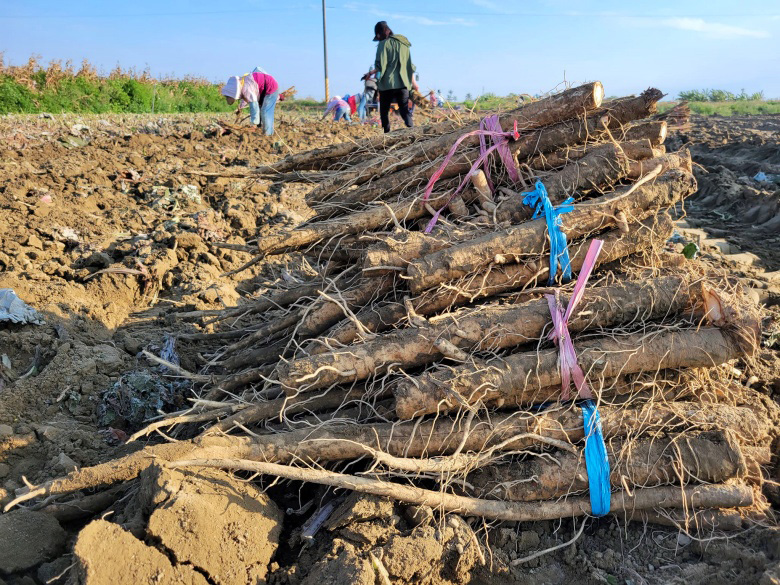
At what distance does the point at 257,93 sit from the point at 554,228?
10.2 metres

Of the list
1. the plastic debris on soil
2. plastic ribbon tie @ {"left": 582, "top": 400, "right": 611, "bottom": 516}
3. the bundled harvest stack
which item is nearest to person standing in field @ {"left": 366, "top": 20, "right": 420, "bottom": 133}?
the bundled harvest stack

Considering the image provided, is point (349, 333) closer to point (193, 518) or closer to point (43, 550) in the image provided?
point (193, 518)

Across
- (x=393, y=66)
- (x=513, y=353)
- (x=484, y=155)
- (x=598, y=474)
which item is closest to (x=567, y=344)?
(x=513, y=353)

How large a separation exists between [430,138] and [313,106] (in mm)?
23921

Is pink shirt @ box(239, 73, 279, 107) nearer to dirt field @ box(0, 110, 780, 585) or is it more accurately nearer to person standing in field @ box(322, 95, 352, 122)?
dirt field @ box(0, 110, 780, 585)

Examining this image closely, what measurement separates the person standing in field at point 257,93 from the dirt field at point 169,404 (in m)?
3.62

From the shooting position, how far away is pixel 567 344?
8.89ft

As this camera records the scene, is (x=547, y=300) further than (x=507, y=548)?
Yes

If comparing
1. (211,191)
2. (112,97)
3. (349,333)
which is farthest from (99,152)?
(112,97)

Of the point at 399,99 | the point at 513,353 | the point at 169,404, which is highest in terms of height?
the point at 399,99

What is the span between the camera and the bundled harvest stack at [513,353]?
2.60 meters

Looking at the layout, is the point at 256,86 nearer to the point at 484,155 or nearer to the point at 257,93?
the point at 257,93

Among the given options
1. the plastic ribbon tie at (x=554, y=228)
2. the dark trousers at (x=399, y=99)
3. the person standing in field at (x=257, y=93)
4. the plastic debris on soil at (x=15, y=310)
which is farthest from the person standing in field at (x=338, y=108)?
the plastic ribbon tie at (x=554, y=228)

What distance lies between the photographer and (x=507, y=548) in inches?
101
